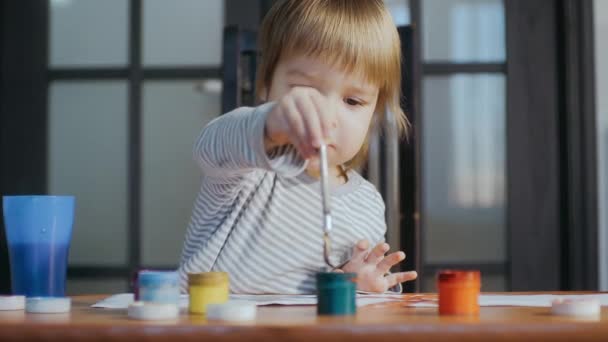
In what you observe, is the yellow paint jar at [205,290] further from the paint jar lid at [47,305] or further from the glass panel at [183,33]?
the glass panel at [183,33]

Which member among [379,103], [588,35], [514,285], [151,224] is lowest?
[514,285]

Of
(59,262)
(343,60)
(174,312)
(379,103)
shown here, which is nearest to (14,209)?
(59,262)

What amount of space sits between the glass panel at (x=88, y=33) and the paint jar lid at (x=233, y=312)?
1946mm

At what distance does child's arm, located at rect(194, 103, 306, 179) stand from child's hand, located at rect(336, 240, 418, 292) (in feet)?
0.72

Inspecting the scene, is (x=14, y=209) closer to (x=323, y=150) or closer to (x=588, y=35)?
(x=323, y=150)

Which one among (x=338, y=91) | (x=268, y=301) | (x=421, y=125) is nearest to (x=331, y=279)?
(x=268, y=301)

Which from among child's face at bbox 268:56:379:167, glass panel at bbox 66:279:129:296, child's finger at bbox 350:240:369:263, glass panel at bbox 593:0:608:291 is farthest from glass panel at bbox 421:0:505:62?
child's finger at bbox 350:240:369:263

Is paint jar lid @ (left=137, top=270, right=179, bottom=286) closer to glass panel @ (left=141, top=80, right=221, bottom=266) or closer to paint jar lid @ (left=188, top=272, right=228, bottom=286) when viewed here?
paint jar lid @ (left=188, top=272, right=228, bottom=286)

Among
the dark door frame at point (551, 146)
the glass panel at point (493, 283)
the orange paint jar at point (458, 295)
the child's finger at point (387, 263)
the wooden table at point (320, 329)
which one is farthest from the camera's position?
the glass panel at point (493, 283)

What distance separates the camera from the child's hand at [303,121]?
0.71m

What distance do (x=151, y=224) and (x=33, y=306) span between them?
1.78m

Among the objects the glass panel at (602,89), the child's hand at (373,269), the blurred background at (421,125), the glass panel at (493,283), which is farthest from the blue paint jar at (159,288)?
the glass panel at (602,89)

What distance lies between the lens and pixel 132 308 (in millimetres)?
638

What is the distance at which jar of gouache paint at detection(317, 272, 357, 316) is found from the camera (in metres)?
0.65
